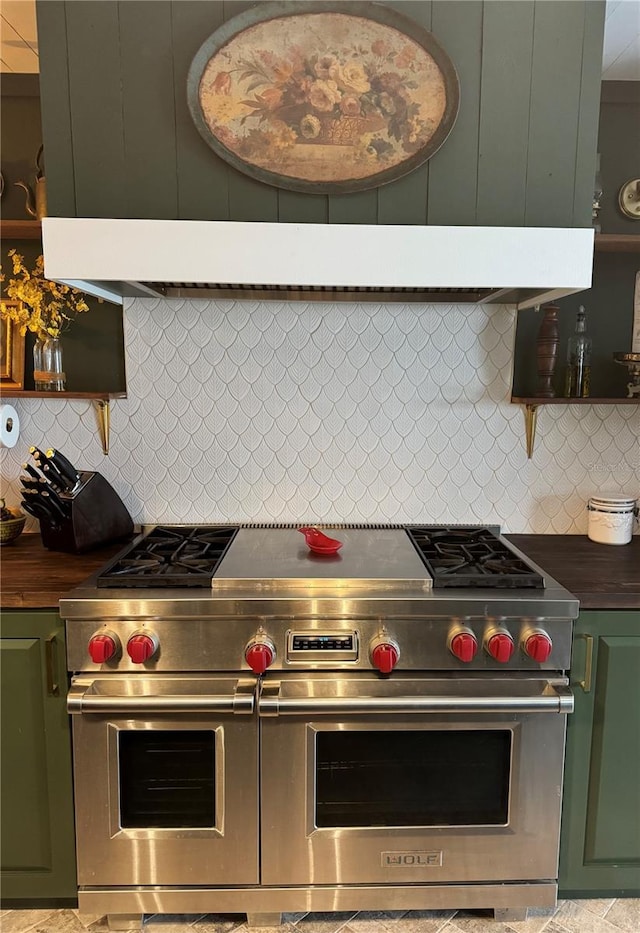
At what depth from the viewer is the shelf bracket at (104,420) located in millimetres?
2104

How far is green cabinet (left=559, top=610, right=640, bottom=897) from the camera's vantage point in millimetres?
1631

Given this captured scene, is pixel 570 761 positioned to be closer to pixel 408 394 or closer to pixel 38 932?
pixel 408 394

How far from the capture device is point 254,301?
2105 millimetres

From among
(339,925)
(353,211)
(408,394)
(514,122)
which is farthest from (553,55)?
(339,925)

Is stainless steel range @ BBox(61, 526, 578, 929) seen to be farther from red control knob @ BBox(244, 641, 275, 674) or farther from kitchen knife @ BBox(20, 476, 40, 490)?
kitchen knife @ BBox(20, 476, 40, 490)

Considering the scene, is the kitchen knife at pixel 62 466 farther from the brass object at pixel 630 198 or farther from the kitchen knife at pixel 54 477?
the brass object at pixel 630 198

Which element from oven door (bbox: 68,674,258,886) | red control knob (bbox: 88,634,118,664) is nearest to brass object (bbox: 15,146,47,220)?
red control knob (bbox: 88,634,118,664)

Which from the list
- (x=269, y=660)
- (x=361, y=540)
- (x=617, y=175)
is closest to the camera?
(x=269, y=660)

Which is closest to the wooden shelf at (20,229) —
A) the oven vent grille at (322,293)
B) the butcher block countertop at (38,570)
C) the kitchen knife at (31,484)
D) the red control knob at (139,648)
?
the oven vent grille at (322,293)

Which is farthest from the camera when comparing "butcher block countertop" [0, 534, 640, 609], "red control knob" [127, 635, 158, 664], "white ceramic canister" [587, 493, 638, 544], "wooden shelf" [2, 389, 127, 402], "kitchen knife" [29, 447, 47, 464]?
"white ceramic canister" [587, 493, 638, 544]

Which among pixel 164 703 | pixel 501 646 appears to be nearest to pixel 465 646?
pixel 501 646

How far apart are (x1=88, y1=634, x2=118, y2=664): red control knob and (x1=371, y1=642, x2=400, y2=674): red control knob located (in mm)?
654

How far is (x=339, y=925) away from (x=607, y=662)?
1014 mm

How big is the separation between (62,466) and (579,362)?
1.73 metres
